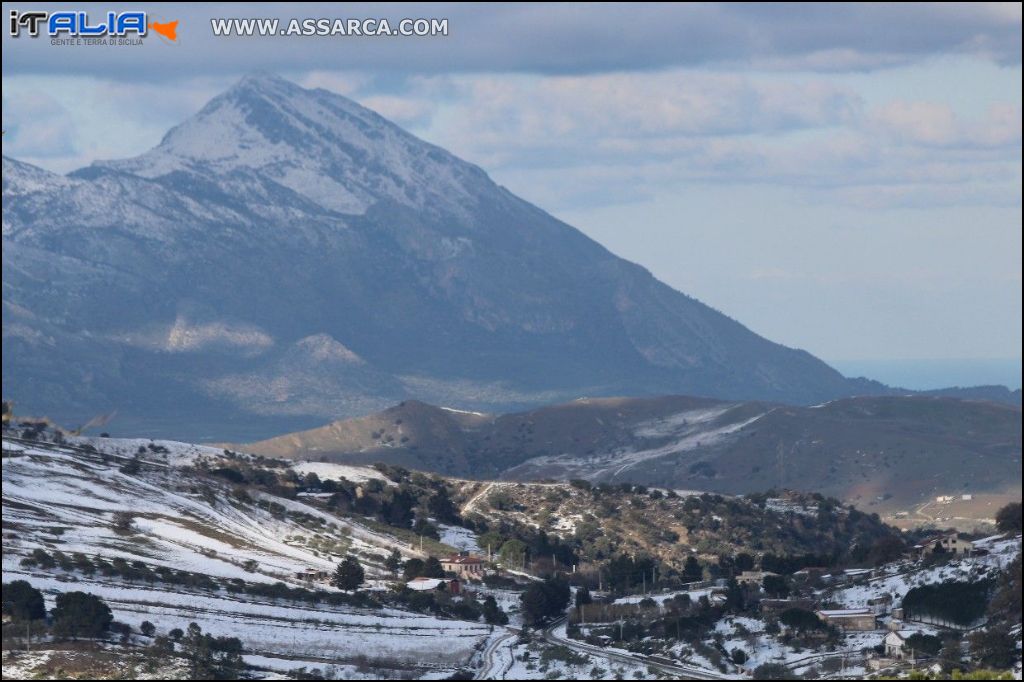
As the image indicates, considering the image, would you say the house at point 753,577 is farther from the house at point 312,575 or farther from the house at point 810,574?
the house at point 312,575

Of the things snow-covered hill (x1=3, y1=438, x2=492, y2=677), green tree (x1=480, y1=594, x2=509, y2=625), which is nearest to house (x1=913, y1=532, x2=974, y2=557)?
green tree (x1=480, y1=594, x2=509, y2=625)

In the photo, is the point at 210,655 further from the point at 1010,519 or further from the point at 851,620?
the point at 1010,519

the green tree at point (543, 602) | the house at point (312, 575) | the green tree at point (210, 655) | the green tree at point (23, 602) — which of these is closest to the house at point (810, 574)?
the green tree at point (543, 602)

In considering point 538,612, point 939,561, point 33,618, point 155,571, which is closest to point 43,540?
point 155,571

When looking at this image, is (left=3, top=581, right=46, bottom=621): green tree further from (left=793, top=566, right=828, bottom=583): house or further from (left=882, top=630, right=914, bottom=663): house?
(left=793, top=566, right=828, bottom=583): house

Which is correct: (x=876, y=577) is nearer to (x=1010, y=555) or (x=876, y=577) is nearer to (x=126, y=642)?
→ (x=1010, y=555)

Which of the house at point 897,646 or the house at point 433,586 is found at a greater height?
the house at point 433,586

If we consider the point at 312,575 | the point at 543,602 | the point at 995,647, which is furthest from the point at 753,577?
the point at 995,647
